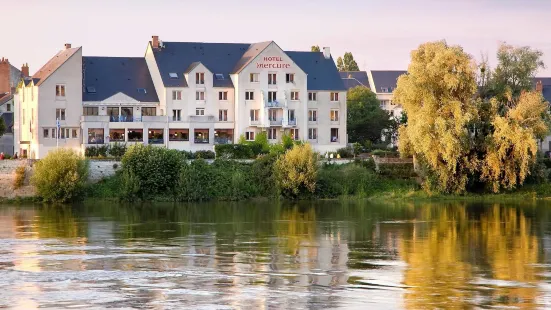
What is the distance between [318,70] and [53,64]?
80.0ft

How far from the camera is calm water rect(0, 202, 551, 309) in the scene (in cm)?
3378

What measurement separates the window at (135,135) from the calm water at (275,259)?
25228 millimetres

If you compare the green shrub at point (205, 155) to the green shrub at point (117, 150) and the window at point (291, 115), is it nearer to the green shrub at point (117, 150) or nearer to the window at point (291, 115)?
the green shrub at point (117, 150)

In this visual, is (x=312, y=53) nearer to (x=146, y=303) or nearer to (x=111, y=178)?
(x=111, y=178)

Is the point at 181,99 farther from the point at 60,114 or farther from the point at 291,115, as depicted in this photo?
the point at 60,114

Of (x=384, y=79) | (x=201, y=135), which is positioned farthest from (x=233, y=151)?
(x=384, y=79)

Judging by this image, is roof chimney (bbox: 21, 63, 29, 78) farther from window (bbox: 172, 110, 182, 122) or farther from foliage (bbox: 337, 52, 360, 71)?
foliage (bbox: 337, 52, 360, 71)

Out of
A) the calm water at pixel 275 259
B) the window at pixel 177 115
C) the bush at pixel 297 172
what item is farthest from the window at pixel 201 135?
the calm water at pixel 275 259

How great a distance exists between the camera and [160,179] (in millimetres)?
81188

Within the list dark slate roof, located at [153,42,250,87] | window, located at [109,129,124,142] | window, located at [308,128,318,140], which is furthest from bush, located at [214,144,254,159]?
window, located at [308,128,318,140]

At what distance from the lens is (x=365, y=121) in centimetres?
11931

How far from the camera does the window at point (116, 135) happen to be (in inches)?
3762

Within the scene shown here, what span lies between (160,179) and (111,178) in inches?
175

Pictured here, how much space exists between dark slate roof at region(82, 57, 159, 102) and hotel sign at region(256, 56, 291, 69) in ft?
31.8
